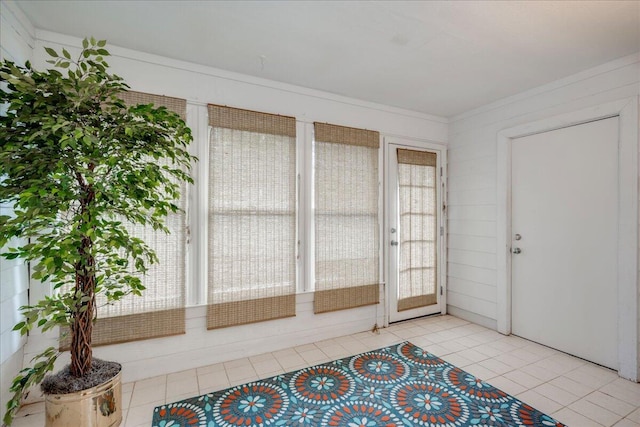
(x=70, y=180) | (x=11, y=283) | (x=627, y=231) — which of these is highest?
(x=70, y=180)

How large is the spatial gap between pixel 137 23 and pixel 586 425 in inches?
161

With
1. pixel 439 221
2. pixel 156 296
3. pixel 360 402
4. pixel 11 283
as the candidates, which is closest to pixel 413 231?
pixel 439 221

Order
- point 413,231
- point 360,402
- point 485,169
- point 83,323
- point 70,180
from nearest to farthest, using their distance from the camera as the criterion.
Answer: point 70,180 → point 83,323 → point 360,402 → point 485,169 → point 413,231

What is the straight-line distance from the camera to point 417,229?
4.00m

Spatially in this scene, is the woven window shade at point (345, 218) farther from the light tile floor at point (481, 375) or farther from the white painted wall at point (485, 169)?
the white painted wall at point (485, 169)

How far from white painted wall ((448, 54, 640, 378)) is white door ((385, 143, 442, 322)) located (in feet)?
0.77

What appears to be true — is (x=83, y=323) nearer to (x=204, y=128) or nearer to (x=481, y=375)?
(x=204, y=128)

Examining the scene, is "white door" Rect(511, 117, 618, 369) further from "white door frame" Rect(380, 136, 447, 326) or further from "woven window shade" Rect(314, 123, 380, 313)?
"woven window shade" Rect(314, 123, 380, 313)

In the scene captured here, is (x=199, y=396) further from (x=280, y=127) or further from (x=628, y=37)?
(x=628, y=37)

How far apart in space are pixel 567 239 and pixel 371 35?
268 cm

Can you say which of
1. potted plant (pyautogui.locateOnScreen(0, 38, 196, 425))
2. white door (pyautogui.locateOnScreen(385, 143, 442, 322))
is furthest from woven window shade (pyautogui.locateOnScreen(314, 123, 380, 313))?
potted plant (pyautogui.locateOnScreen(0, 38, 196, 425))

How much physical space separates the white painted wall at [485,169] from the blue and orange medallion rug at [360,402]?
1.47 meters

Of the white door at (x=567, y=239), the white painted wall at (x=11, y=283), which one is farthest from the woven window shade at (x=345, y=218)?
the white painted wall at (x=11, y=283)

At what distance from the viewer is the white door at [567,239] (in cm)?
274
